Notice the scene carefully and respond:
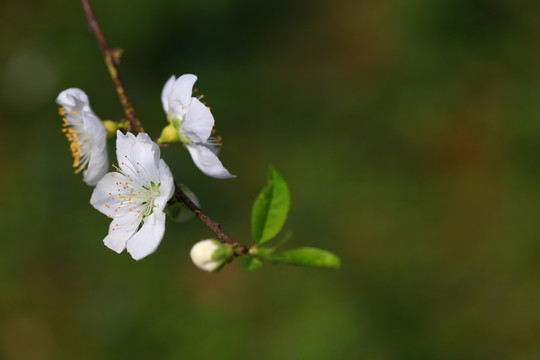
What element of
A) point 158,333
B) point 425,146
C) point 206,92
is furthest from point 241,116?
point 158,333

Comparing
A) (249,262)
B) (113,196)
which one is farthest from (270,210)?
(113,196)

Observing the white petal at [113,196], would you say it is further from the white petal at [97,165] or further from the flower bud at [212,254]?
the flower bud at [212,254]

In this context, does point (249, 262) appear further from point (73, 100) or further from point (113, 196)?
point (73, 100)

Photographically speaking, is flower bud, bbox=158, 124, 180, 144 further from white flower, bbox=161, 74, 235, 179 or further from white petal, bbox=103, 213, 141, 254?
white petal, bbox=103, 213, 141, 254

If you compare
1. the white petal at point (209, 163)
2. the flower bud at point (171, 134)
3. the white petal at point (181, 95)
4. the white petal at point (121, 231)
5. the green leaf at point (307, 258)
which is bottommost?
the white petal at point (121, 231)

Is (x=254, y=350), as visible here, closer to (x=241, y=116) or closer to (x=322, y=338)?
(x=322, y=338)

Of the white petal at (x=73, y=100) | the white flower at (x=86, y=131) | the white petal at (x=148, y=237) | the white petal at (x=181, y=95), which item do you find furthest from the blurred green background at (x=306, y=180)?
the white petal at (x=148, y=237)
